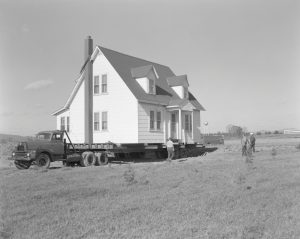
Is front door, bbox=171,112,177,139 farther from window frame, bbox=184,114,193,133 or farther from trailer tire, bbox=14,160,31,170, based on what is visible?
trailer tire, bbox=14,160,31,170

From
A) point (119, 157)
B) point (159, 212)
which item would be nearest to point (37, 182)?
point (159, 212)

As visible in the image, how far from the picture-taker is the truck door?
20.3 meters

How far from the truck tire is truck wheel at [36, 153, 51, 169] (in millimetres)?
2130

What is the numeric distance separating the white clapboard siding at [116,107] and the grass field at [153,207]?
1191 cm

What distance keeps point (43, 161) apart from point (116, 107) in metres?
8.33

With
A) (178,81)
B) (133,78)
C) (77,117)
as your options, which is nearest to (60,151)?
(77,117)

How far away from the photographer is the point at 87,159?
70.6ft

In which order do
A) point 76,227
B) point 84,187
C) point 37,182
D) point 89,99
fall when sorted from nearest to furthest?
point 76,227
point 84,187
point 37,182
point 89,99

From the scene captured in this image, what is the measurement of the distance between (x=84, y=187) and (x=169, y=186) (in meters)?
2.67

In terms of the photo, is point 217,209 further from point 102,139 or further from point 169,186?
point 102,139

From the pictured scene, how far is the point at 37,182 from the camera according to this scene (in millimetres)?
13219

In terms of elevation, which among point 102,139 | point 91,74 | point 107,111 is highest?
point 91,74

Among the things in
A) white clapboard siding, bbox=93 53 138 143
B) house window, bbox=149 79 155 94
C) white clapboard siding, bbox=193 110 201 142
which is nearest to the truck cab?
white clapboard siding, bbox=93 53 138 143

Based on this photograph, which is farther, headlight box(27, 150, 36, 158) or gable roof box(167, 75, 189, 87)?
gable roof box(167, 75, 189, 87)
